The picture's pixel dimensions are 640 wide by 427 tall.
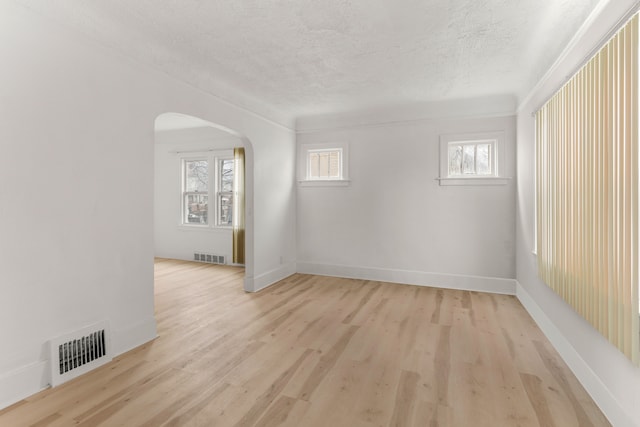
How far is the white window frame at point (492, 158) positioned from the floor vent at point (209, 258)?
14.5 ft

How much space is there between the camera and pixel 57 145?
7.45 feet

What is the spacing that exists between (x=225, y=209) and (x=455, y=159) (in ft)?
14.8

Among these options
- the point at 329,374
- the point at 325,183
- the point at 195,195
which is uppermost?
the point at 325,183

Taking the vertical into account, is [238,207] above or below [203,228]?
above

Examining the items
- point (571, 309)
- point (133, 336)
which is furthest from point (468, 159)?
point (133, 336)

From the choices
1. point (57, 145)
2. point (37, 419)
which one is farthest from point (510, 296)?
point (57, 145)

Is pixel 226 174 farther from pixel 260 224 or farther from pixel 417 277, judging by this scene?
pixel 417 277

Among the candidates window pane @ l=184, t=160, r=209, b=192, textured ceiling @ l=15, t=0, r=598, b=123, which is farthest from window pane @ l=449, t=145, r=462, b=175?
window pane @ l=184, t=160, r=209, b=192

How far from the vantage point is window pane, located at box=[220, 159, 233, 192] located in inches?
260

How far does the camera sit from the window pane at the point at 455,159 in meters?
4.77

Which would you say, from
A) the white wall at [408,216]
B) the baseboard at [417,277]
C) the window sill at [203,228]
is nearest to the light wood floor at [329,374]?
the baseboard at [417,277]

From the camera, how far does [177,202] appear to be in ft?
22.7

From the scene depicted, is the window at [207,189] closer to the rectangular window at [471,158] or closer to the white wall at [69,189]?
the white wall at [69,189]

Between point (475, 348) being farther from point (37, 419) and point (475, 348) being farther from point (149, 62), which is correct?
point (149, 62)
